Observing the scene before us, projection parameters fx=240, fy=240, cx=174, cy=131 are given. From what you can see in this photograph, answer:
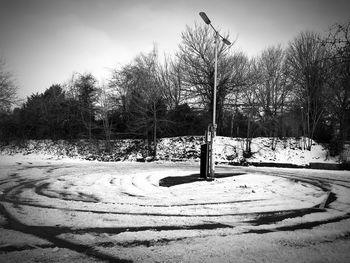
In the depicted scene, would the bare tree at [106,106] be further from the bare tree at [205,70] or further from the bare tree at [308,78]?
the bare tree at [308,78]

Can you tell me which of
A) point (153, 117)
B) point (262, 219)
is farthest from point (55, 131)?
point (262, 219)

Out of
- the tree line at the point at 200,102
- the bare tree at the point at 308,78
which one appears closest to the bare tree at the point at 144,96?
the tree line at the point at 200,102

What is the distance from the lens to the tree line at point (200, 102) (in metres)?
24.6

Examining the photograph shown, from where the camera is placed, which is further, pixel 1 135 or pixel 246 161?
pixel 1 135

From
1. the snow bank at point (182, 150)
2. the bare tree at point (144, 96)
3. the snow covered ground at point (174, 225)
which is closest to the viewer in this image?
the snow covered ground at point (174, 225)

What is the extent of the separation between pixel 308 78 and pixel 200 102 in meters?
11.5

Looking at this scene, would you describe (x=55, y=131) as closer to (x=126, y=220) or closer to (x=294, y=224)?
(x=126, y=220)

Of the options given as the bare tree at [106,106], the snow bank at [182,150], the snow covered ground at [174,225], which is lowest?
the snow covered ground at [174,225]

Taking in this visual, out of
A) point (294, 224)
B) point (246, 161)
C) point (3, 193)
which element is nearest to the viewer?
point (294, 224)

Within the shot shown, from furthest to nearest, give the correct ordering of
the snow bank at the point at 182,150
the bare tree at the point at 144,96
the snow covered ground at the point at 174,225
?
the bare tree at the point at 144,96
the snow bank at the point at 182,150
the snow covered ground at the point at 174,225

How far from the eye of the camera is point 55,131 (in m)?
31.8

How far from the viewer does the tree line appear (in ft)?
80.7

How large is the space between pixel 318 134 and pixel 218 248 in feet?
87.5

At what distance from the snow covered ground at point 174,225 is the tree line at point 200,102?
1682cm
